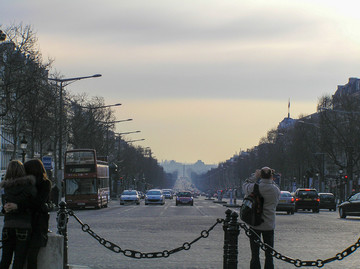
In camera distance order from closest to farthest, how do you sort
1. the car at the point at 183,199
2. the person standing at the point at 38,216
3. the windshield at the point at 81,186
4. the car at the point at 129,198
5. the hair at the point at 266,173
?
1. the person standing at the point at 38,216
2. the hair at the point at 266,173
3. the windshield at the point at 81,186
4. the car at the point at 183,199
5. the car at the point at 129,198

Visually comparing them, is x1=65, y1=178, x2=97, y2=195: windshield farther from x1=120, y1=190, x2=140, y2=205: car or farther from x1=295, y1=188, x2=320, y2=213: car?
x1=120, y1=190, x2=140, y2=205: car

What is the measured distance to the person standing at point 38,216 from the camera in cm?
1002

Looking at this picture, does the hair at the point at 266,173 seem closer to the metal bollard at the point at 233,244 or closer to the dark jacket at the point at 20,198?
the metal bollard at the point at 233,244

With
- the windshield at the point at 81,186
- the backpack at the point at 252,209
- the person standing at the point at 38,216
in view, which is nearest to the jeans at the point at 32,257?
the person standing at the point at 38,216

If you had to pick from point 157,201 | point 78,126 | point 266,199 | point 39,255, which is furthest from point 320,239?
point 78,126

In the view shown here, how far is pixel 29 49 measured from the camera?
47.2 metres

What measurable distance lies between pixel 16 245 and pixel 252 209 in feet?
12.2

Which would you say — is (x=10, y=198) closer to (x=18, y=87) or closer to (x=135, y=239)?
(x=135, y=239)

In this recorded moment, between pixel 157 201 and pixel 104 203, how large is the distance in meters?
12.0

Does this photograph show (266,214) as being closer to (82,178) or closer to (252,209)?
(252,209)

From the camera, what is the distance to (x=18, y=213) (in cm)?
991

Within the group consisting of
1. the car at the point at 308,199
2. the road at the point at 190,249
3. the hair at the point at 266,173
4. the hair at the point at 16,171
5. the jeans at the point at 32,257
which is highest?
the hair at the point at 266,173

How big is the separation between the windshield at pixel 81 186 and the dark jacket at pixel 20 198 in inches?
1723

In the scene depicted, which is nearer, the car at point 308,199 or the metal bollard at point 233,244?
the metal bollard at point 233,244
